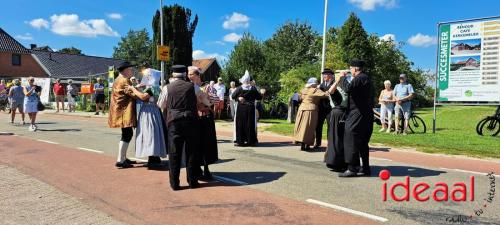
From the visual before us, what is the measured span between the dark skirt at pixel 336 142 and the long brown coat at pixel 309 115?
7.51 feet

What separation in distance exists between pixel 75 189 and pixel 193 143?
184cm

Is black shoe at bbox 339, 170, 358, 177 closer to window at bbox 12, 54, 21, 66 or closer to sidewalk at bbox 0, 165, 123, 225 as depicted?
sidewalk at bbox 0, 165, 123, 225

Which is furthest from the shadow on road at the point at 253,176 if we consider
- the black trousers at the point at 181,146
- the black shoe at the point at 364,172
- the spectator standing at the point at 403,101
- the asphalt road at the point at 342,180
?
the spectator standing at the point at 403,101

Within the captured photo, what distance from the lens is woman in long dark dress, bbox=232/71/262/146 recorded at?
37.0 ft

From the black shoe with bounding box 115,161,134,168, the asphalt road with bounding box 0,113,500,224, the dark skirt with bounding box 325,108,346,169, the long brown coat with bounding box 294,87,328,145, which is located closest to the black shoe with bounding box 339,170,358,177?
the asphalt road with bounding box 0,113,500,224

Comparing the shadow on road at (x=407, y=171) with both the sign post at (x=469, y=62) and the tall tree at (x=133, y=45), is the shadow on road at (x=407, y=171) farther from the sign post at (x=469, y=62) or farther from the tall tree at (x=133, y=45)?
the tall tree at (x=133, y=45)

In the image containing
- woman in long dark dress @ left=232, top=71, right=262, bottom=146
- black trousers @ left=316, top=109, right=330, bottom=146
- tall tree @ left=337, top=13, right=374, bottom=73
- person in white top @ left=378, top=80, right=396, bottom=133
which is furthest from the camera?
tall tree @ left=337, top=13, right=374, bottom=73

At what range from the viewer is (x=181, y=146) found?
653cm

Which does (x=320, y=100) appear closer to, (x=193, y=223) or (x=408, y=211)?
(x=408, y=211)

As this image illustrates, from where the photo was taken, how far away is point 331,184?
22.4 feet

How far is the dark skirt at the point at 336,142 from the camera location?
764 cm

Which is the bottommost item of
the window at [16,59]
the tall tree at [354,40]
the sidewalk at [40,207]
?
the sidewalk at [40,207]

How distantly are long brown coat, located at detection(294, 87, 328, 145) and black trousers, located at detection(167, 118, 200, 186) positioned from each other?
13.8 feet

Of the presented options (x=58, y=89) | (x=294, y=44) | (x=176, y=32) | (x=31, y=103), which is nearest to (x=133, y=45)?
(x=294, y=44)
